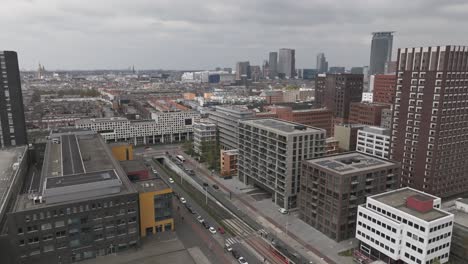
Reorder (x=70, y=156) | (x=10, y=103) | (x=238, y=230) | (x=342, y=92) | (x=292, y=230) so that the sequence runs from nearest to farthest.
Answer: (x=292, y=230)
(x=238, y=230)
(x=70, y=156)
(x=10, y=103)
(x=342, y=92)

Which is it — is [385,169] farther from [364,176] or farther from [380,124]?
[380,124]

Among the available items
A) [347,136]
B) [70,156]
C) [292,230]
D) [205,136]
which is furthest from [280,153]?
[347,136]

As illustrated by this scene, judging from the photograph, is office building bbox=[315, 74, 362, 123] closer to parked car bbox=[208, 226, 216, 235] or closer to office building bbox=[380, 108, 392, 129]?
office building bbox=[380, 108, 392, 129]

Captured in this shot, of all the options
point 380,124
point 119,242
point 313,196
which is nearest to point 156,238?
point 119,242

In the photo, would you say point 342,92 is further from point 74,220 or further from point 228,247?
point 74,220

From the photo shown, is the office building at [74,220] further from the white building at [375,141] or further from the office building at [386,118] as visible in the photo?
the office building at [386,118]
